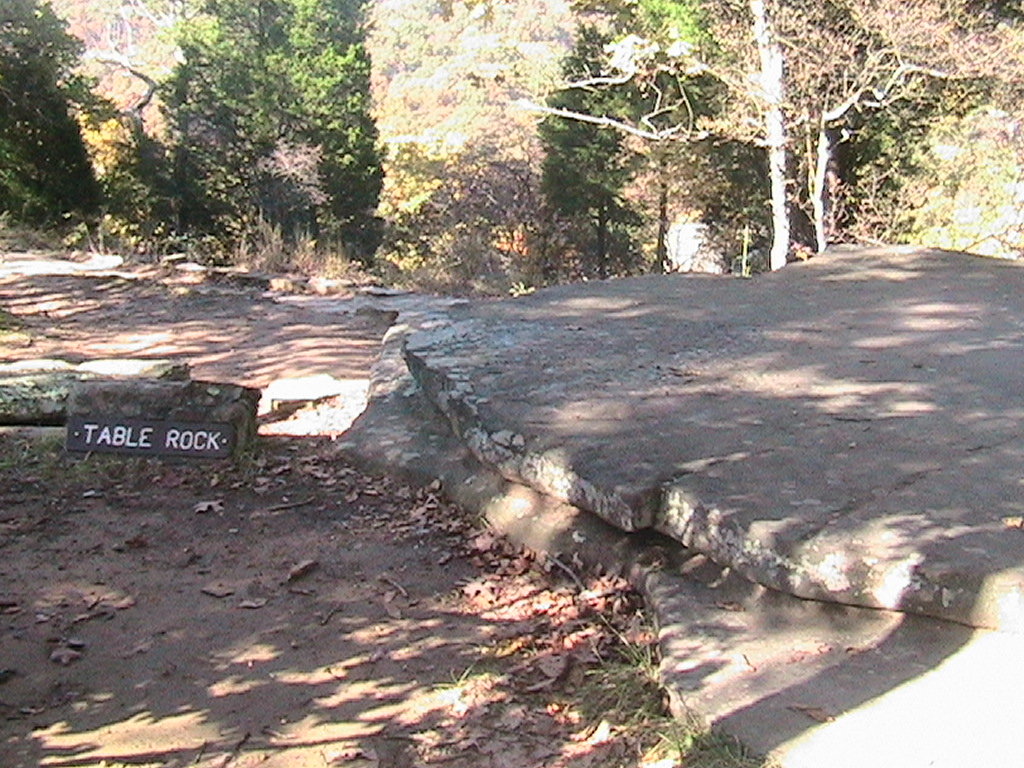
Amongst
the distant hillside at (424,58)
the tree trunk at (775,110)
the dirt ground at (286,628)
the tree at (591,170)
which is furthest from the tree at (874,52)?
the dirt ground at (286,628)

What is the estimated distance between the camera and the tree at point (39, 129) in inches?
586

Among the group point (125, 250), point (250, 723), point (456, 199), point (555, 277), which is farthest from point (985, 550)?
point (456, 199)

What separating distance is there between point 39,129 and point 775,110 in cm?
1113

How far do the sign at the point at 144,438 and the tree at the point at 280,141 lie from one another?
1347cm

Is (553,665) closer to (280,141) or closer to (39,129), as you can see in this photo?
(39,129)

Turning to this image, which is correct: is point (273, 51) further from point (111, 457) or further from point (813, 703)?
point (813, 703)

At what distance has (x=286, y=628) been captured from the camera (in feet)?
9.61

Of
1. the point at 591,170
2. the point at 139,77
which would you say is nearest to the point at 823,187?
the point at 591,170

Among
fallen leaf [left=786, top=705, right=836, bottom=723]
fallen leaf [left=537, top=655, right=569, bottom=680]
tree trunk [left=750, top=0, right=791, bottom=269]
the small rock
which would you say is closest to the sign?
the small rock

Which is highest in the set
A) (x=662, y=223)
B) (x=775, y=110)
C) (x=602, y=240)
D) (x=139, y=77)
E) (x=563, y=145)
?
(x=139, y=77)

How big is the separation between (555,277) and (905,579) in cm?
1437

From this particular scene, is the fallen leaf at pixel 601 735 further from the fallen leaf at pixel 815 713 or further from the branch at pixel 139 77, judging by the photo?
the branch at pixel 139 77

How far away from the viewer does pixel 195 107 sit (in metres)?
18.6

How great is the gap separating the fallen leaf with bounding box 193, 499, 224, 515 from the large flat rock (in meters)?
0.94
